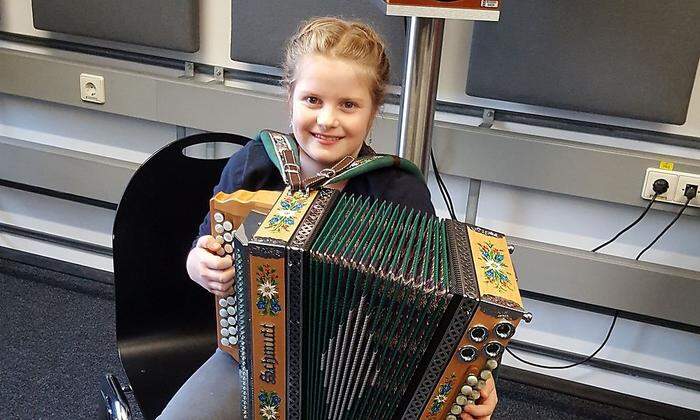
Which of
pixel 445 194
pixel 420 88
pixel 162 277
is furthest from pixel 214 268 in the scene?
pixel 445 194

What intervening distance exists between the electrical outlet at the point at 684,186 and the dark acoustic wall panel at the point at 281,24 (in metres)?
0.66

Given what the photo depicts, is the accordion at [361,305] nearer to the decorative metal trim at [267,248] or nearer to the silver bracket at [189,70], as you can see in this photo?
the decorative metal trim at [267,248]

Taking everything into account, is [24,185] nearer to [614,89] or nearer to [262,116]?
[262,116]

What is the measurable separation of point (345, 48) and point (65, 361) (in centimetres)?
127

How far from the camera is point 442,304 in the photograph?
85 cm

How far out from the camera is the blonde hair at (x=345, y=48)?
108cm

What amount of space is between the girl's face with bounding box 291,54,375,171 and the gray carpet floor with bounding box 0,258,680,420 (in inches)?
36.3

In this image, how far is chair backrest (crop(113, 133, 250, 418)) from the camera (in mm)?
1229

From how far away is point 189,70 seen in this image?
6.39ft

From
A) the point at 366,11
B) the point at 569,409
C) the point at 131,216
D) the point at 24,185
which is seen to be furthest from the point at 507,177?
the point at 24,185

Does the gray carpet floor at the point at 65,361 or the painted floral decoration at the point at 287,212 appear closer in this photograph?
the painted floral decoration at the point at 287,212

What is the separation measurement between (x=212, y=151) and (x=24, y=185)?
680 mm

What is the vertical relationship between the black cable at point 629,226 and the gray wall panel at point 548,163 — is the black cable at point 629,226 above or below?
below

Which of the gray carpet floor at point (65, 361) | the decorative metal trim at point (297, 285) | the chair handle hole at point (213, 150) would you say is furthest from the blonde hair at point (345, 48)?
the gray carpet floor at point (65, 361)
